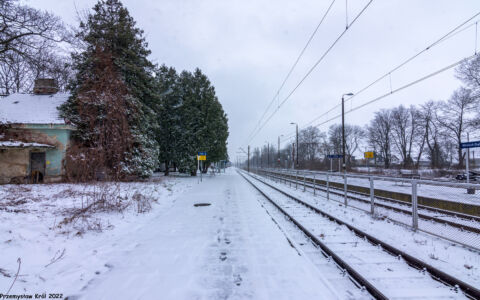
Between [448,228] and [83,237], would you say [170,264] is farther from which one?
[448,228]

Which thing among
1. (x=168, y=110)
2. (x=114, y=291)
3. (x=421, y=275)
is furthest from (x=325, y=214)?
(x=168, y=110)

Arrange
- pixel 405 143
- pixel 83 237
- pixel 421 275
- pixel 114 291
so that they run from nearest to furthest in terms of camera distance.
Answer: pixel 114 291 → pixel 421 275 → pixel 83 237 → pixel 405 143

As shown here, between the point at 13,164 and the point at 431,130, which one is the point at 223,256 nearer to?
the point at 13,164

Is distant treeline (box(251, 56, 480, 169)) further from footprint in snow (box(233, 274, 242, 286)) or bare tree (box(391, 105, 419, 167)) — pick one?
footprint in snow (box(233, 274, 242, 286))

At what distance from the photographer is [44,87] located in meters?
23.5

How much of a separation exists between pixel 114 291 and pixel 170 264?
3.56 feet

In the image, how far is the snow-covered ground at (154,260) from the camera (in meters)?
3.51

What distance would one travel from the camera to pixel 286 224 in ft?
24.6

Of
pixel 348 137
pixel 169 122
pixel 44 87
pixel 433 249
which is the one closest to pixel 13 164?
pixel 44 87

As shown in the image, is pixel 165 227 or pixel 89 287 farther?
pixel 165 227

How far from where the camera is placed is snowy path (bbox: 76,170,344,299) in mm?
3455

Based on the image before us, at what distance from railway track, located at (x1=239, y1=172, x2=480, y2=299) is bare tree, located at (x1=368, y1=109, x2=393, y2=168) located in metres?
62.9

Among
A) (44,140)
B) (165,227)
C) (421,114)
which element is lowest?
(165,227)

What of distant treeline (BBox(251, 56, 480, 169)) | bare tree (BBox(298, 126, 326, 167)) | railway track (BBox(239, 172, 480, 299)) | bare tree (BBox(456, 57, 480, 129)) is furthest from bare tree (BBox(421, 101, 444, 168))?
railway track (BBox(239, 172, 480, 299))
